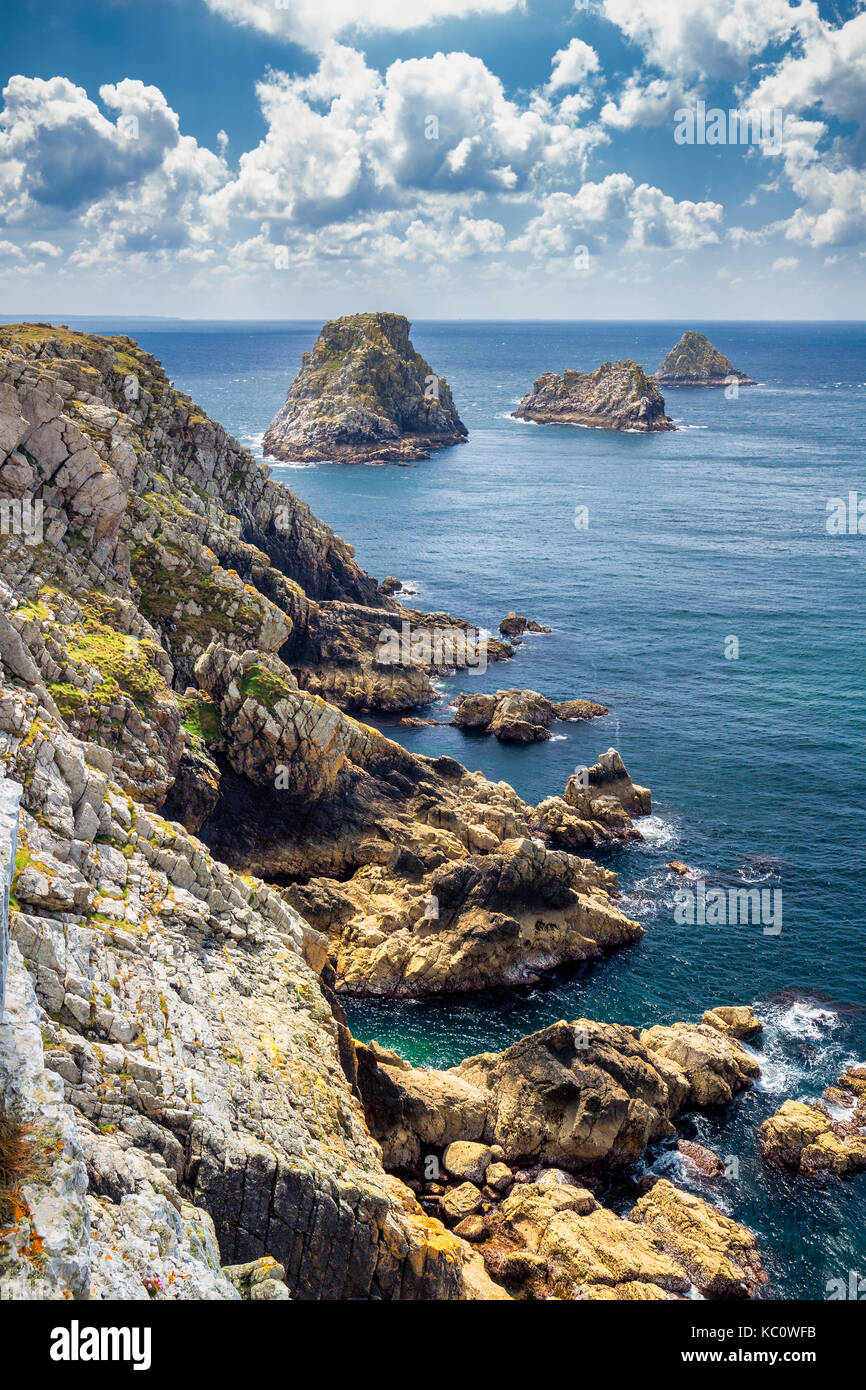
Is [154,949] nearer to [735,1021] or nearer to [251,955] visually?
[251,955]

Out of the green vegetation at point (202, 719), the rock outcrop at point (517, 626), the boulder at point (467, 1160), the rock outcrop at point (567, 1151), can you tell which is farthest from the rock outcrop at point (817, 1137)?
the rock outcrop at point (517, 626)

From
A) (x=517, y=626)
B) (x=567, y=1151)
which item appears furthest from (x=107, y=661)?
(x=517, y=626)

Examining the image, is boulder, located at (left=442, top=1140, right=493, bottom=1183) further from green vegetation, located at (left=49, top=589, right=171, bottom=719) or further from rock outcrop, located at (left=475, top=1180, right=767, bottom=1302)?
green vegetation, located at (left=49, top=589, right=171, bottom=719)

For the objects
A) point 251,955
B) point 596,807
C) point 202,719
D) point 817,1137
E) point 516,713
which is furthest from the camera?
point 516,713

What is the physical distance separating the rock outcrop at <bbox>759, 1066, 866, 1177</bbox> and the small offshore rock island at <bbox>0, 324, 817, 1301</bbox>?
153 millimetres

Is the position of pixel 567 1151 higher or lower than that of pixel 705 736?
lower

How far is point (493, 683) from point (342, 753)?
37.8 metres

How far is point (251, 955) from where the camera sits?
105 feet

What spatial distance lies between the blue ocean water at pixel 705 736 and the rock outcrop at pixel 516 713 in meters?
1.55

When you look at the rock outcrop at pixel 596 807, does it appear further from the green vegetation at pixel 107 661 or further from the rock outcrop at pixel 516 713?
the green vegetation at pixel 107 661

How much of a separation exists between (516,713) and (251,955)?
57.4 meters

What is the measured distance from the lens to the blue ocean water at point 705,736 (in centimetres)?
4938

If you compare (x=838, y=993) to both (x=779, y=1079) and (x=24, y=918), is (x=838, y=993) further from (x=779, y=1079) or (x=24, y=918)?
(x=24, y=918)
